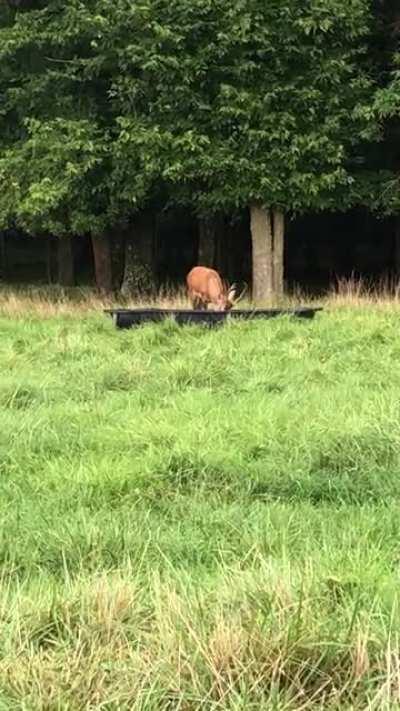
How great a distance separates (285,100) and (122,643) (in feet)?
54.1

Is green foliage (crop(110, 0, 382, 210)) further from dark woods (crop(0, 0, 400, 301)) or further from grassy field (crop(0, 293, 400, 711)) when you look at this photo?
grassy field (crop(0, 293, 400, 711))

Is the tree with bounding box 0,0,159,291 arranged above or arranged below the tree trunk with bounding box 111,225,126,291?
above

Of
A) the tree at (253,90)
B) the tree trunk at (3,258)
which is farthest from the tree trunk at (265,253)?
the tree trunk at (3,258)

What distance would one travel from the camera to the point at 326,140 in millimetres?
18062

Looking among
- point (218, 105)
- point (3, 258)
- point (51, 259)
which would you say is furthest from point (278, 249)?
point (3, 258)

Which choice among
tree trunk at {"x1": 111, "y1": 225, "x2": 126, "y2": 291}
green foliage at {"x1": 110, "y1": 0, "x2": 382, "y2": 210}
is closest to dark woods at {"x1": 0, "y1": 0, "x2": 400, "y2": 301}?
green foliage at {"x1": 110, "y1": 0, "x2": 382, "y2": 210}

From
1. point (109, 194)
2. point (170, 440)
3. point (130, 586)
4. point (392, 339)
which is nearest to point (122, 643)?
point (130, 586)

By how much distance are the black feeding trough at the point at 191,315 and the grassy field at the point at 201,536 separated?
3.40 metres

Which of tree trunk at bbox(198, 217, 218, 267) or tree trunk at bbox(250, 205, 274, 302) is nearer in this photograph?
tree trunk at bbox(250, 205, 274, 302)

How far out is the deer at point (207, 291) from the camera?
1605 centimetres

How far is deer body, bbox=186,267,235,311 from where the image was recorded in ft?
52.7

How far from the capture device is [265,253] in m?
Answer: 20.0

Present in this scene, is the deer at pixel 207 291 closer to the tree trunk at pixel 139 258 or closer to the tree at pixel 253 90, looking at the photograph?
the tree at pixel 253 90

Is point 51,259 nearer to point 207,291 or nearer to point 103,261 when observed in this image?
point 103,261
